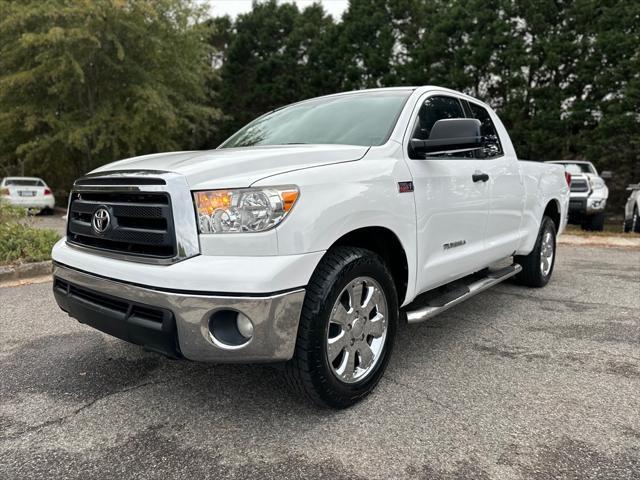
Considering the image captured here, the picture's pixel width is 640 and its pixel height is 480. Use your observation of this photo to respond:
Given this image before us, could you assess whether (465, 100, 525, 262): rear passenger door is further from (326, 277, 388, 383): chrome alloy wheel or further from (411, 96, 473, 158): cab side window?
(326, 277, 388, 383): chrome alloy wheel

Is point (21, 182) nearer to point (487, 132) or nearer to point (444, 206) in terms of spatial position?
point (487, 132)

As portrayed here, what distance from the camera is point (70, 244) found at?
116 inches

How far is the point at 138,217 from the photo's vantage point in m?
2.42

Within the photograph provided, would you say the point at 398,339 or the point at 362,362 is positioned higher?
the point at 362,362

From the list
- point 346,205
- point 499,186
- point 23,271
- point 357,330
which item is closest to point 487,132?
point 499,186

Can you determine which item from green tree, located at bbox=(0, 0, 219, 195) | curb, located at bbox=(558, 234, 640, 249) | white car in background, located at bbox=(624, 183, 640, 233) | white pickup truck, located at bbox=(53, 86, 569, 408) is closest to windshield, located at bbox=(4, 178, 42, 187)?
green tree, located at bbox=(0, 0, 219, 195)

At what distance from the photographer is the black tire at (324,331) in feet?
7.66

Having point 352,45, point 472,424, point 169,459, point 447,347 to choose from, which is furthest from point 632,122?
point 169,459

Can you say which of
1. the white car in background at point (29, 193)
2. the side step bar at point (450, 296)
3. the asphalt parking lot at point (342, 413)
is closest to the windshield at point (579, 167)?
the side step bar at point (450, 296)

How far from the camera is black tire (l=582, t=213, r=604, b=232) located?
12086 mm

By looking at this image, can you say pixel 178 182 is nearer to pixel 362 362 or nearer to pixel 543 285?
pixel 362 362

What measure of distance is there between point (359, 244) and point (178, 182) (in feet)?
3.42

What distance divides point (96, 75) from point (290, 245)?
18269 mm

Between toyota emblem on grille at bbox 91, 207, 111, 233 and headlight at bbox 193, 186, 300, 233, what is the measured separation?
59cm
